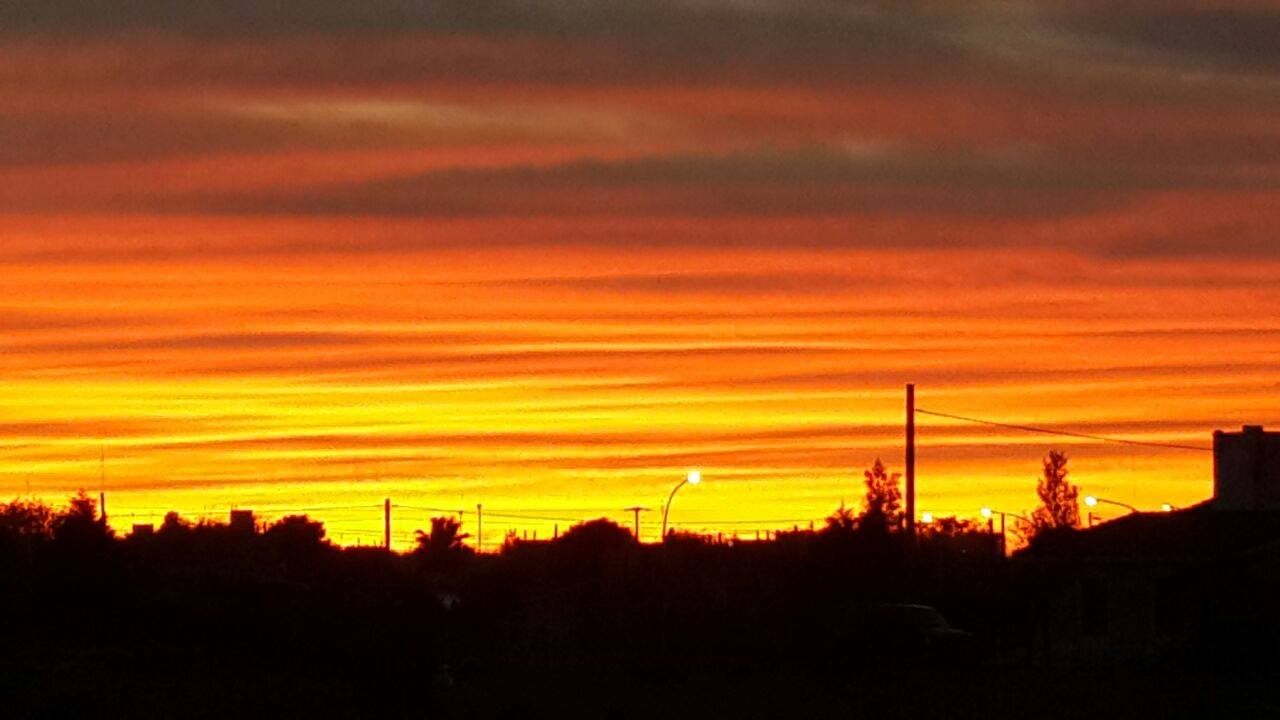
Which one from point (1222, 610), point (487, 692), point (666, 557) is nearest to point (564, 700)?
point (487, 692)

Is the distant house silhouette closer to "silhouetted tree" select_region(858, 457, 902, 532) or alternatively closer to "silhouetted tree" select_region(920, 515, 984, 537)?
"silhouetted tree" select_region(858, 457, 902, 532)

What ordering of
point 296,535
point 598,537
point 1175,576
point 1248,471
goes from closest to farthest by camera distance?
point 1175,576, point 1248,471, point 296,535, point 598,537

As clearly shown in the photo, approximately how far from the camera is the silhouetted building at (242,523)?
11544 centimetres

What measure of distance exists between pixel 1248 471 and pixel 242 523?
2732 inches

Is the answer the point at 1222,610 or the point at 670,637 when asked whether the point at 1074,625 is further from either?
the point at 670,637

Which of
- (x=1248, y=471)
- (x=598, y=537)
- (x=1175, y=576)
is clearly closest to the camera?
(x=1175, y=576)

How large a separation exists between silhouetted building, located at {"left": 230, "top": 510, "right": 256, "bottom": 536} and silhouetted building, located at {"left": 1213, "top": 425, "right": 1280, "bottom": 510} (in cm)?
6232

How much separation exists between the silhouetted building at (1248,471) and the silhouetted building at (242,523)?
204ft

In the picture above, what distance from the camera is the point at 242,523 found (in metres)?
120

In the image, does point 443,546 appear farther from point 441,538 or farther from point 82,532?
point 82,532

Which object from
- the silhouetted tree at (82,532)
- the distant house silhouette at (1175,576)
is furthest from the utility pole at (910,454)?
the silhouetted tree at (82,532)

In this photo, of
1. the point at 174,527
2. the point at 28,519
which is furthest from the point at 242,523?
the point at 28,519

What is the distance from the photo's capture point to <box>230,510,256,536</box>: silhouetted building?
115438 mm

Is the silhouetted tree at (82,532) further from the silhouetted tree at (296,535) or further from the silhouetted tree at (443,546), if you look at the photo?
the silhouetted tree at (443,546)
